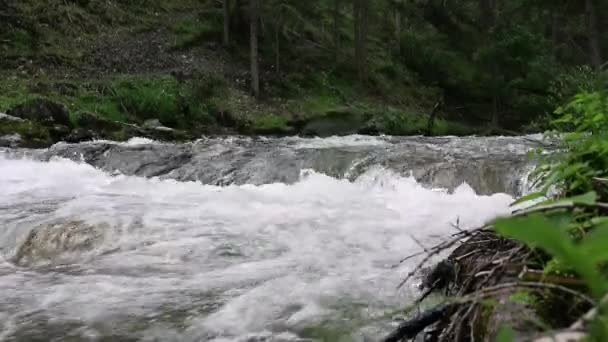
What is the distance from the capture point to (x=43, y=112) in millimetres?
13961

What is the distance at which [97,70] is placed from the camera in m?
18.7

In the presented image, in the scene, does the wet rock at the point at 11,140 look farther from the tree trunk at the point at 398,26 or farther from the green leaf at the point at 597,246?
the tree trunk at the point at 398,26

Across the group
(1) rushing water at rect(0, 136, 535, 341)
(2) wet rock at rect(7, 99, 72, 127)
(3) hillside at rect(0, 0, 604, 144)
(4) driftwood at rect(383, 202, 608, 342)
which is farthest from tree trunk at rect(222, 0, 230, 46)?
(4) driftwood at rect(383, 202, 608, 342)

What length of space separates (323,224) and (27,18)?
17.3m

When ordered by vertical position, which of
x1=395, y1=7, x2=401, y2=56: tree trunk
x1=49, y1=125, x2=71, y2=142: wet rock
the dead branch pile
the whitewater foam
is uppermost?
x1=395, y1=7, x2=401, y2=56: tree trunk

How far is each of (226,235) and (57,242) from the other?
1.74 metres

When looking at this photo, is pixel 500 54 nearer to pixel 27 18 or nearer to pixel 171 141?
pixel 171 141

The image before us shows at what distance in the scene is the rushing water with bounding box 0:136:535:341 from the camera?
12.0 feet

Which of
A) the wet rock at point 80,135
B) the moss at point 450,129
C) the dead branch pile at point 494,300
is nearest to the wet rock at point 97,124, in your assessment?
the wet rock at point 80,135

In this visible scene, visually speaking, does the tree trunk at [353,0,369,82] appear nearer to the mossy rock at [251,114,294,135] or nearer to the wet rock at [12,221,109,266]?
the mossy rock at [251,114,294,135]

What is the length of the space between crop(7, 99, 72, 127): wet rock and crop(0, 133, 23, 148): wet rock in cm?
91

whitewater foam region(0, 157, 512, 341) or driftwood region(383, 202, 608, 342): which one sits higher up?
driftwood region(383, 202, 608, 342)

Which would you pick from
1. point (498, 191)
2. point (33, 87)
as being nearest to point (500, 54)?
point (498, 191)

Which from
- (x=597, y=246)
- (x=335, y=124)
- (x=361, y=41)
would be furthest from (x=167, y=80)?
(x=597, y=246)
